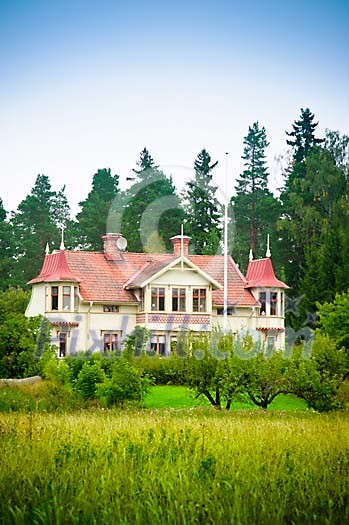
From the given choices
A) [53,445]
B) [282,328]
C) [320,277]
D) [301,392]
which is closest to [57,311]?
[282,328]

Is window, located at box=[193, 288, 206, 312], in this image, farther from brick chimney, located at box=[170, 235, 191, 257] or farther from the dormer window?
the dormer window

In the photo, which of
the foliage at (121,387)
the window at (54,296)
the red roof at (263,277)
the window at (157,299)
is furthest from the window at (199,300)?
the foliage at (121,387)

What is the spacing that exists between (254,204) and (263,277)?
23805mm

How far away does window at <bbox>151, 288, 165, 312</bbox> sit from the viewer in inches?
1807

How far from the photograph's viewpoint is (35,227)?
7138 cm

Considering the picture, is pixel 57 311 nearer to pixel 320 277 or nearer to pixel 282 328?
pixel 282 328

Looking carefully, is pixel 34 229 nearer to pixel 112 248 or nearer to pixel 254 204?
pixel 254 204

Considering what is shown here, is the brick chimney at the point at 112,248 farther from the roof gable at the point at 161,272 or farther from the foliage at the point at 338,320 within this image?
the foliage at the point at 338,320

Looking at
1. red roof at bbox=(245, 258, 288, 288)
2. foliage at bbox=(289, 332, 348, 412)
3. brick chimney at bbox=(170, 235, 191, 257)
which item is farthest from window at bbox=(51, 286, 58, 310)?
foliage at bbox=(289, 332, 348, 412)

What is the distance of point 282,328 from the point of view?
48.6 metres

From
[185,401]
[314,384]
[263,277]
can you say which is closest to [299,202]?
[263,277]

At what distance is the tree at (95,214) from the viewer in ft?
226

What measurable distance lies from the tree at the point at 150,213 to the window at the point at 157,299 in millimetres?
17764

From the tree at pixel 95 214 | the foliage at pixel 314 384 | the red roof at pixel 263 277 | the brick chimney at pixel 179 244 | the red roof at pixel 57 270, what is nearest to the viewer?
the foliage at pixel 314 384
